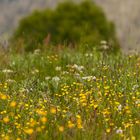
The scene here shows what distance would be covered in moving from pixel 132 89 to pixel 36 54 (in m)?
3.95

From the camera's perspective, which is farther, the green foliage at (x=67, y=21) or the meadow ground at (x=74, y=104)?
the green foliage at (x=67, y=21)

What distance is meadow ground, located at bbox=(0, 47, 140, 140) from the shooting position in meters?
5.39

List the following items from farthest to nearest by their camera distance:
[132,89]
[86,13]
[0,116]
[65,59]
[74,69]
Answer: [86,13] → [65,59] → [74,69] → [132,89] → [0,116]

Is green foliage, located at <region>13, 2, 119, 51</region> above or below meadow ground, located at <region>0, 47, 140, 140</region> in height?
above

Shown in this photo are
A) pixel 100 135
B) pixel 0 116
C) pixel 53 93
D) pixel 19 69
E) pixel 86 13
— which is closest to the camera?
pixel 100 135

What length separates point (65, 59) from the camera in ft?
33.7

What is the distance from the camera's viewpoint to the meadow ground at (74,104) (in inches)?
212

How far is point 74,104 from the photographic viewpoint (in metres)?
6.38

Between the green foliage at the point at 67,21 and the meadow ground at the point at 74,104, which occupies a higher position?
the green foliage at the point at 67,21

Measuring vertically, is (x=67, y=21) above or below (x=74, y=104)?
above

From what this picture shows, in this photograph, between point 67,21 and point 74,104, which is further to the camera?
point 67,21

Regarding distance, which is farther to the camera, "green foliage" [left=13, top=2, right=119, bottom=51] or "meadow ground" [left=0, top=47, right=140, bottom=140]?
"green foliage" [left=13, top=2, right=119, bottom=51]

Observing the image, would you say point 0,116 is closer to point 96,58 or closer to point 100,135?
point 100,135

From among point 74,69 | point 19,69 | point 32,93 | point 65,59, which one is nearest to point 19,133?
point 32,93
